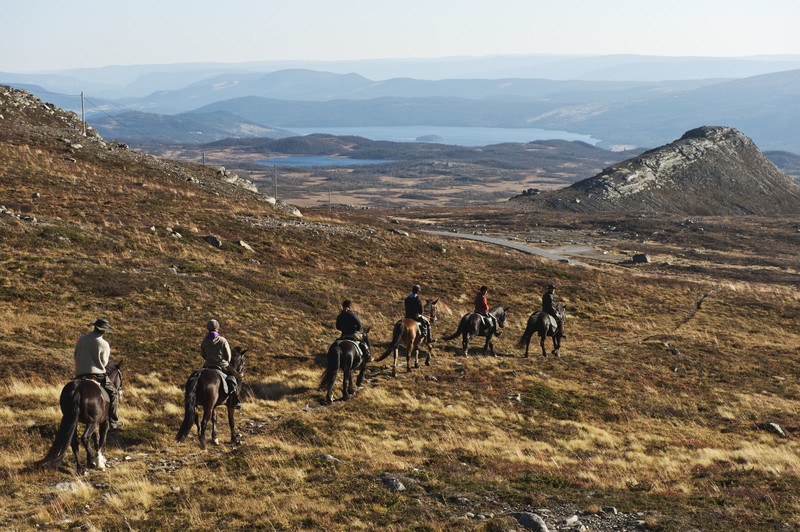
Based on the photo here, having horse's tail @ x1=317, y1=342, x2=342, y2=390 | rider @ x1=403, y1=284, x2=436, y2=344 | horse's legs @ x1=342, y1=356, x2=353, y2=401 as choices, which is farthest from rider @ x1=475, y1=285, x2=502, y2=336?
horse's tail @ x1=317, y1=342, x2=342, y2=390

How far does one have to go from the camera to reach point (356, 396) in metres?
22.5

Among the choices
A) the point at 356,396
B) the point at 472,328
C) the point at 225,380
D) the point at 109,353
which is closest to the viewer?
the point at 109,353

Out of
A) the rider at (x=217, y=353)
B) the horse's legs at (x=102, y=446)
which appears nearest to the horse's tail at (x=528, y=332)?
the rider at (x=217, y=353)

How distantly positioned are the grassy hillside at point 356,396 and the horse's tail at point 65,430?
1.13ft

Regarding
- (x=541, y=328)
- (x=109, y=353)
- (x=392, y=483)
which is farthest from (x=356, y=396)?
(x=541, y=328)

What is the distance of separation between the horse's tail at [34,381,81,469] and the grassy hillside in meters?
0.34

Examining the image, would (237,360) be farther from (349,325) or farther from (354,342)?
(349,325)

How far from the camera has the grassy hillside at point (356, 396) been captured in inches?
530

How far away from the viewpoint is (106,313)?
2756cm

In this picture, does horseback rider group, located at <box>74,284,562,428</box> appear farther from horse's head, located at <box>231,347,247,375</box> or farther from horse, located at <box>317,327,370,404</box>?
horse's head, located at <box>231,347,247,375</box>

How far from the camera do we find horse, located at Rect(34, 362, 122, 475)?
13.9 metres

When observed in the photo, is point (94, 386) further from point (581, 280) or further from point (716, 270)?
point (716, 270)

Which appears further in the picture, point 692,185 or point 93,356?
point 692,185

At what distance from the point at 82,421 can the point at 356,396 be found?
9.90 metres
